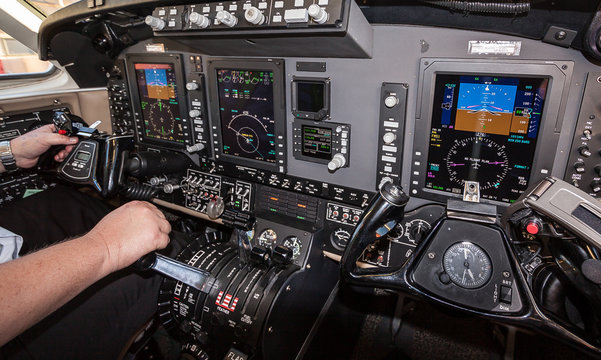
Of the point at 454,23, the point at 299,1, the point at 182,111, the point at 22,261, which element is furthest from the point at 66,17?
the point at 454,23

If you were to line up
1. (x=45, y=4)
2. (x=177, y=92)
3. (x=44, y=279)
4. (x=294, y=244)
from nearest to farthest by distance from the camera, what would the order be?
(x=44, y=279) < (x=294, y=244) < (x=177, y=92) < (x=45, y=4)

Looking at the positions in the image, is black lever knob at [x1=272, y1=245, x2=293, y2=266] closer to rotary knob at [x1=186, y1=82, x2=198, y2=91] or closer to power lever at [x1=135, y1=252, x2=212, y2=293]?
power lever at [x1=135, y1=252, x2=212, y2=293]

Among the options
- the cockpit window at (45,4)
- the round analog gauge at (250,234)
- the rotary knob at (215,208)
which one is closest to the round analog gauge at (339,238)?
the round analog gauge at (250,234)

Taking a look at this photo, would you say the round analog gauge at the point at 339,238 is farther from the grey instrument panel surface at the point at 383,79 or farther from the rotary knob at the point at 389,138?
the rotary knob at the point at 389,138

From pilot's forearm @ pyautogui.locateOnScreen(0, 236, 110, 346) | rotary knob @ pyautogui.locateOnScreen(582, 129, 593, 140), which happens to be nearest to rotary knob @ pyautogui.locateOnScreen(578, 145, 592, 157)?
rotary knob @ pyautogui.locateOnScreen(582, 129, 593, 140)

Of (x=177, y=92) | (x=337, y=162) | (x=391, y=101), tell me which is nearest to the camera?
(x=391, y=101)

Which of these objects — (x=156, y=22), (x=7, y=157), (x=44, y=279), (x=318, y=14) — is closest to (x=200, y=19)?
(x=156, y=22)

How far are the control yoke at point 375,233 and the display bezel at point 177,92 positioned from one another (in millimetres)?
1525

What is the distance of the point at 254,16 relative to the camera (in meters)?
1.40

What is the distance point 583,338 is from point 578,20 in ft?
3.41

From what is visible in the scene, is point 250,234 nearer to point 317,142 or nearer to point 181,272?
point 181,272

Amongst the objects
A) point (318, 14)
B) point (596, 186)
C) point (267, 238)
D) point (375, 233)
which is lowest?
Answer: point (267, 238)

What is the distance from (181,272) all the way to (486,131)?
1.44 m

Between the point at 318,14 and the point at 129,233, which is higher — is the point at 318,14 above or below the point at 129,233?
above
